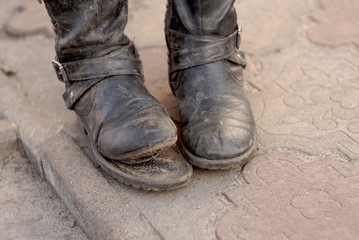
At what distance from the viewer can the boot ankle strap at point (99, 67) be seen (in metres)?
1.39

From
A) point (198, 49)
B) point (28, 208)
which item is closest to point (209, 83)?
point (198, 49)

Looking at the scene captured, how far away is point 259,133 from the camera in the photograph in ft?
5.02

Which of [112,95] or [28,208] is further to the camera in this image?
[28,208]

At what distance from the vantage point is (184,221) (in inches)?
49.2

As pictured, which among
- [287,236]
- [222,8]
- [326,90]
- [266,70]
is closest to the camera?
[287,236]

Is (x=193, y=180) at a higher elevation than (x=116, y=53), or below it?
below

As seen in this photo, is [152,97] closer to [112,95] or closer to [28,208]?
[112,95]

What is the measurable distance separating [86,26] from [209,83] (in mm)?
356

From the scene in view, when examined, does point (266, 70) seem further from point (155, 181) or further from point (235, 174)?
point (155, 181)

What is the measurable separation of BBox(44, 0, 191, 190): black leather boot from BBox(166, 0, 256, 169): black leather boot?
84 mm

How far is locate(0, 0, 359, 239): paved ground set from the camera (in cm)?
125

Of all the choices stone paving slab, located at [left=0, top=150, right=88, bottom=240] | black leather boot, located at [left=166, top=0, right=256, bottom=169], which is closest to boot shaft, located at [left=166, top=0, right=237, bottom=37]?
black leather boot, located at [left=166, top=0, right=256, bottom=169]

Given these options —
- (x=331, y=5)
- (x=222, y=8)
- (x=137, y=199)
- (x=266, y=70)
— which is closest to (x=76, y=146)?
(x=137, y=199)

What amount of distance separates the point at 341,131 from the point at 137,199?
23.7 inches
